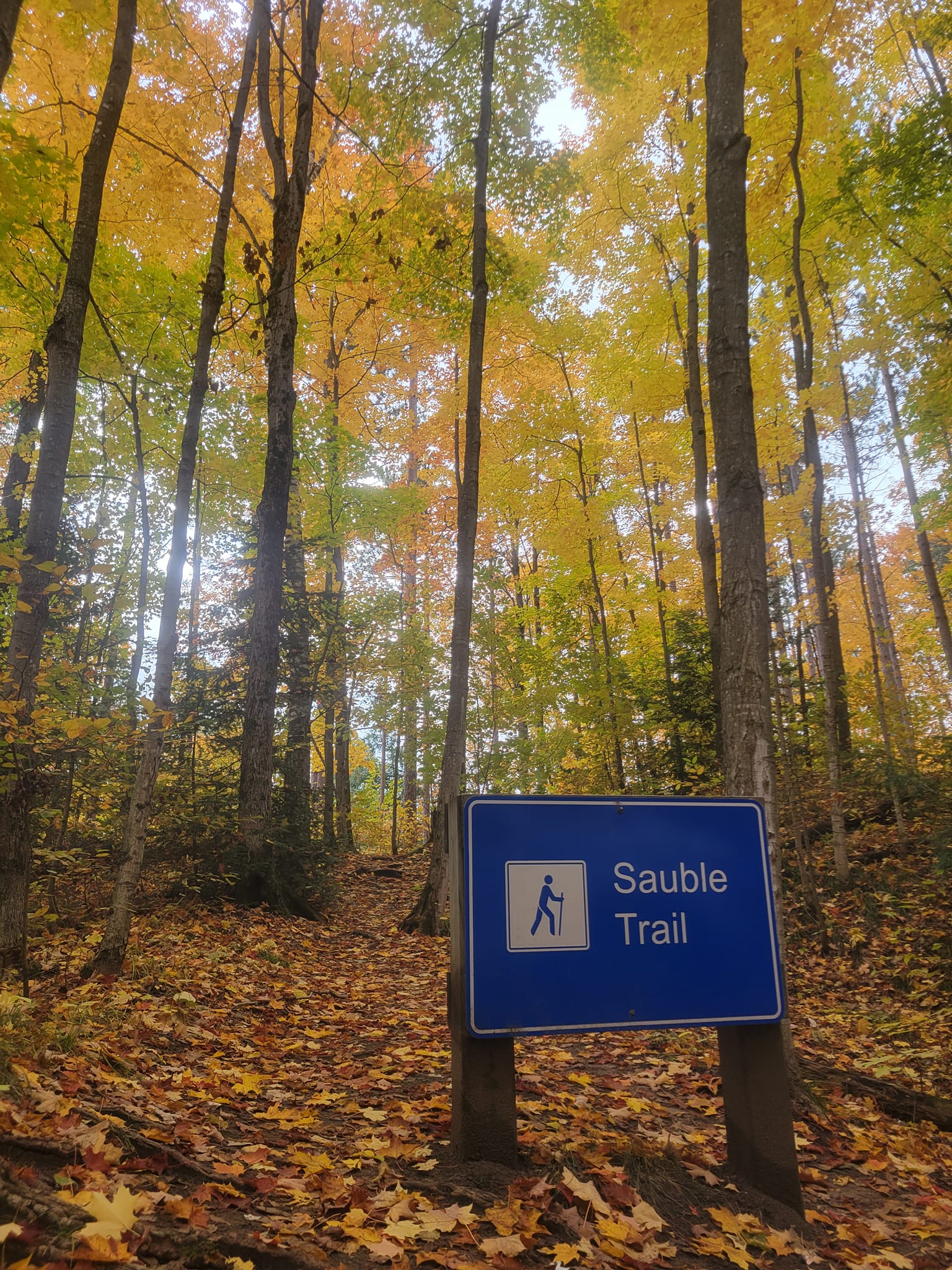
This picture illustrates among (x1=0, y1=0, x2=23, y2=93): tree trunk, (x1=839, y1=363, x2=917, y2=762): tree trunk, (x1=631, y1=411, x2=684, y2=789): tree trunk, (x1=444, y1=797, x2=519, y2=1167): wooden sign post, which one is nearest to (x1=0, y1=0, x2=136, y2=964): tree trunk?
(x1=0, y1=0, x2=23, y2=93): tree trunk

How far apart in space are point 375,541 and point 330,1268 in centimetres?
1729

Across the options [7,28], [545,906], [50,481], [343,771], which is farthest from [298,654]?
[545,906]

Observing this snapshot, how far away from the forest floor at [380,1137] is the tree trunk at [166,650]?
457 mm

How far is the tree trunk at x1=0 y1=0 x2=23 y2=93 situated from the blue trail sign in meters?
4.62

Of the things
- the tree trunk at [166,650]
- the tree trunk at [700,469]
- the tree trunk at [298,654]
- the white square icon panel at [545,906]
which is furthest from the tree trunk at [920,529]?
the white square icon panel at [545,906]

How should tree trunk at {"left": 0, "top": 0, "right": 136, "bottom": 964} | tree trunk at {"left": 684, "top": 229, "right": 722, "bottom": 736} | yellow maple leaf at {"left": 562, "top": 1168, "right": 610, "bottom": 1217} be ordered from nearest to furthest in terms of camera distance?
yellow maple leaf at {"left": 562, "top": 1168, "right": 610, "bottom": 1217}, tree trunk at {"left": 0, "top": 0, "right": 136, "bottom": 964}, tree trunk at {"left": 684, "top": 229, "right": 722, "bottom": 736}

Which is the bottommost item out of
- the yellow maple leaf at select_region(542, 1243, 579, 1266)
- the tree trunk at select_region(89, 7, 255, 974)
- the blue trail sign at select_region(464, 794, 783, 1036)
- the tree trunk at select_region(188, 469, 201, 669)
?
the yellow maple leaf at select_region(542, 1243, 579, 1266)

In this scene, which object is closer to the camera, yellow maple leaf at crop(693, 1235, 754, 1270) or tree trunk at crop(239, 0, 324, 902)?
yellow maple leaf at crop(693, 1235, 754, 1270)

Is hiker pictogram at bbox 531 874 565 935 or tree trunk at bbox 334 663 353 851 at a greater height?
tree trunk at bbox 334 663 353 851

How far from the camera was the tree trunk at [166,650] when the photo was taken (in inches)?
216

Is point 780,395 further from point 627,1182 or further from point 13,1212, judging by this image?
point 13,1212

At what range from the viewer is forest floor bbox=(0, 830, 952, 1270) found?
2.15m

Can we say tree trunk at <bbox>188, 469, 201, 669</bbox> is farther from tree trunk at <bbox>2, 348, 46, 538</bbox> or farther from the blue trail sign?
the blue trail sign

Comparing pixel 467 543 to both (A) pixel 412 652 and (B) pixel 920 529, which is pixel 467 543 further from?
(B) pixel 920 529
